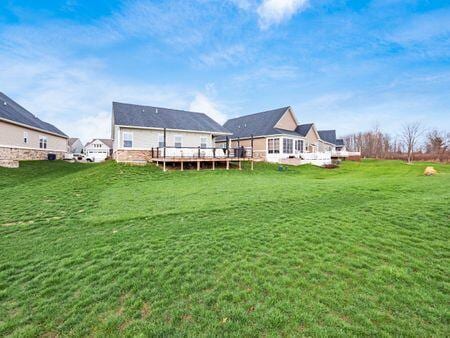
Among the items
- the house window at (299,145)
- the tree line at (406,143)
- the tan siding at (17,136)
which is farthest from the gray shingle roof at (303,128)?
the tan siding at (17,136)

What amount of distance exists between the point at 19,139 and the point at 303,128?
3297 centimetres

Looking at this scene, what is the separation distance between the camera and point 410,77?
24453 millimetres

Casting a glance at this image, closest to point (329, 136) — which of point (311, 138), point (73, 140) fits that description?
point (311, 138)

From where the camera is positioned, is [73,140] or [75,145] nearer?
[73,140]

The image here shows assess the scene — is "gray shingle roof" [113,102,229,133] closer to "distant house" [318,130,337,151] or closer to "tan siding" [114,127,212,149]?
"tan siding" [114,127,212,149]

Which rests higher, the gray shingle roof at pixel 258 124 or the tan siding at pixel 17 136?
the gray shingle roof at pixel 258 124

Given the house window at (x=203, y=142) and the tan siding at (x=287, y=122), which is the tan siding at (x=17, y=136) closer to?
the house window at (x=203, y=142)

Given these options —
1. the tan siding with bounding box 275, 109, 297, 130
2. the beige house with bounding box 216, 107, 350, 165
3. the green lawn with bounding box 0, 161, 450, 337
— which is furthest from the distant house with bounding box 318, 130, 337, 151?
the green lawn with bounding box 0, 161, 450, 337

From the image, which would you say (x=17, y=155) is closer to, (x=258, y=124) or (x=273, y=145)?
(x=258, y=124)

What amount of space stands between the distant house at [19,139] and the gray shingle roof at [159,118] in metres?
9.64

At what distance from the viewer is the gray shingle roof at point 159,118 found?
19.9 metres

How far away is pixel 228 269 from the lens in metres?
4.07

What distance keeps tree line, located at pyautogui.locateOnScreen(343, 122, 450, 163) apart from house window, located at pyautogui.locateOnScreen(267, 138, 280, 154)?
25187 mm

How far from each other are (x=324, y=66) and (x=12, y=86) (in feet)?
130
